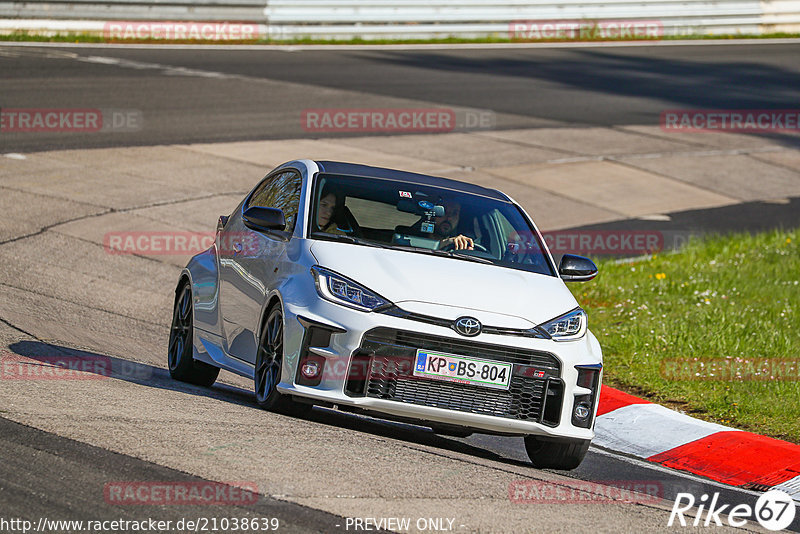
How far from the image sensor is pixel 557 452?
7.43 metres

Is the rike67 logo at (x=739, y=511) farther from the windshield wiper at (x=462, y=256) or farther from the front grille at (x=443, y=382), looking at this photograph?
the windshield wiper at (x=462, y=256)

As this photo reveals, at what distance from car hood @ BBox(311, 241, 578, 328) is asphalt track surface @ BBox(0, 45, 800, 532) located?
2.67ft

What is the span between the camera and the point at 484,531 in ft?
17.7

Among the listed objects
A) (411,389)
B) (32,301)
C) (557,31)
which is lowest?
(32,301)

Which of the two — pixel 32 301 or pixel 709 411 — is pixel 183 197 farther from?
pixel 709 411

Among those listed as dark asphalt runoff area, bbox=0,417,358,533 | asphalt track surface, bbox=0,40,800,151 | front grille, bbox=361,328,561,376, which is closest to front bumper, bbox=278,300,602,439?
front grille, bbox=361,328,561,376

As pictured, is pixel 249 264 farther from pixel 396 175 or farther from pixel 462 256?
pixel 462 256

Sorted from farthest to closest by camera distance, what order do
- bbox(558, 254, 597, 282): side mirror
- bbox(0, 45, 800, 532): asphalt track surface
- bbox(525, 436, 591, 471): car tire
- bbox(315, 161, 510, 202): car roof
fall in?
bbox(315, 161, 510, 202): car roof
bbox(558, 254, 597, 282): side mirror
bbox(525, 436, 591, 471): car tire
bbox(0, 45, 800, 532): asphalt track surface

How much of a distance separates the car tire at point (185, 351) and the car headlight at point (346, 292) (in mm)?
2027

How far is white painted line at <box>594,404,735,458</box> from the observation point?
343 inches

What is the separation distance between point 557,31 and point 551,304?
99.2 feet

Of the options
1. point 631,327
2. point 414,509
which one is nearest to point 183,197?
point 631,327

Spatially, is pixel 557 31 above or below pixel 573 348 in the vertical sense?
above

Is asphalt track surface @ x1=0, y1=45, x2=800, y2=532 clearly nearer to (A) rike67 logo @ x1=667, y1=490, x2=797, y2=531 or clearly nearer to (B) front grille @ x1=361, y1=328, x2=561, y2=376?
(A) rike67 logo @ x1=667, y1=490, x2=797, y2=531
